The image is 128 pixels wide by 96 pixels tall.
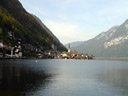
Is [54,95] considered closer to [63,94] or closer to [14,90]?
[63,94]

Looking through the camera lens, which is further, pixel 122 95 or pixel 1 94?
pixel 122 95

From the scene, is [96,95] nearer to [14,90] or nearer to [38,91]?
[38,91]

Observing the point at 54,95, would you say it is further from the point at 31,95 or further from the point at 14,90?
the point at 14,90

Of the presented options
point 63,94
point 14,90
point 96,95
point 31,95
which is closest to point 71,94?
point 63,94

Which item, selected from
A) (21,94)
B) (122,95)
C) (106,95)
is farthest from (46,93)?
(122,95)

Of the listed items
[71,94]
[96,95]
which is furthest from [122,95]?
[71,94]

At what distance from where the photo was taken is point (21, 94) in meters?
39.5

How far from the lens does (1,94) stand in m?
38.8

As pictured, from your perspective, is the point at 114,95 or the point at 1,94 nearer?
the point at 1,94

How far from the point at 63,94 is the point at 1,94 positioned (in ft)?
36.4

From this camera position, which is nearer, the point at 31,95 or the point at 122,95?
the point at 31,95

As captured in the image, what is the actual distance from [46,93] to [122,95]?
14413 millimetres

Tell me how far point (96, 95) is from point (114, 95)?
11.7 ft

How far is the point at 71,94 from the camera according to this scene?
135 feet
